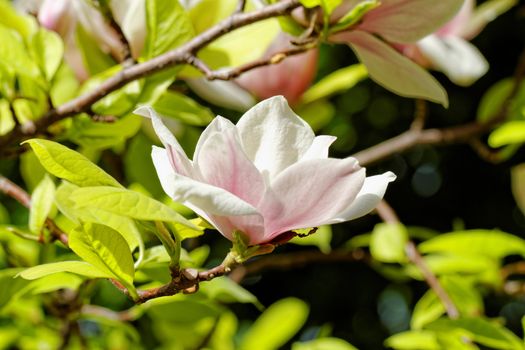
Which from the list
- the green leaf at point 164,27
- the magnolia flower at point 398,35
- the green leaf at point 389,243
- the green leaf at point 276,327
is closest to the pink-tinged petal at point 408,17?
the magnolia flower at point 398,35

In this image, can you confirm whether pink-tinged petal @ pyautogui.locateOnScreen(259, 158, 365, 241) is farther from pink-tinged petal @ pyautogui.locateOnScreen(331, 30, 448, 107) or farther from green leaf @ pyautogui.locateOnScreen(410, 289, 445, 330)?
green leaf @ pyautogui.locateOnScreen(410, 289, 445, 330)

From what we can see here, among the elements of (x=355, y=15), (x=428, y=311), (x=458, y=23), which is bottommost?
(x=428, y=311)

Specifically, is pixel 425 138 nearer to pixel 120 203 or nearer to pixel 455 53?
pixel 455 53

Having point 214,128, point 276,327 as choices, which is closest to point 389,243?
point 276,327

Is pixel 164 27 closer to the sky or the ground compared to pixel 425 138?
closer to the sky

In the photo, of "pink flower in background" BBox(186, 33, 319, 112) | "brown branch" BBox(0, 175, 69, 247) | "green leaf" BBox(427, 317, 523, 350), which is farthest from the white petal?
"green leaf" BBox(427, 317, 523, 350)

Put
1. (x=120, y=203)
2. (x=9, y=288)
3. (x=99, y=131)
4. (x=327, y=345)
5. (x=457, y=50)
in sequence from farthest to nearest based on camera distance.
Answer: (x=457, y=50)
(x=327, y=345)
(x=99, y=131)
(x=9, y=288)
(x=120, y=203)

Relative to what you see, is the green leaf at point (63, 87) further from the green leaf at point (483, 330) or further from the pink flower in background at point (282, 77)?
the green leaf at point (483, 330)
